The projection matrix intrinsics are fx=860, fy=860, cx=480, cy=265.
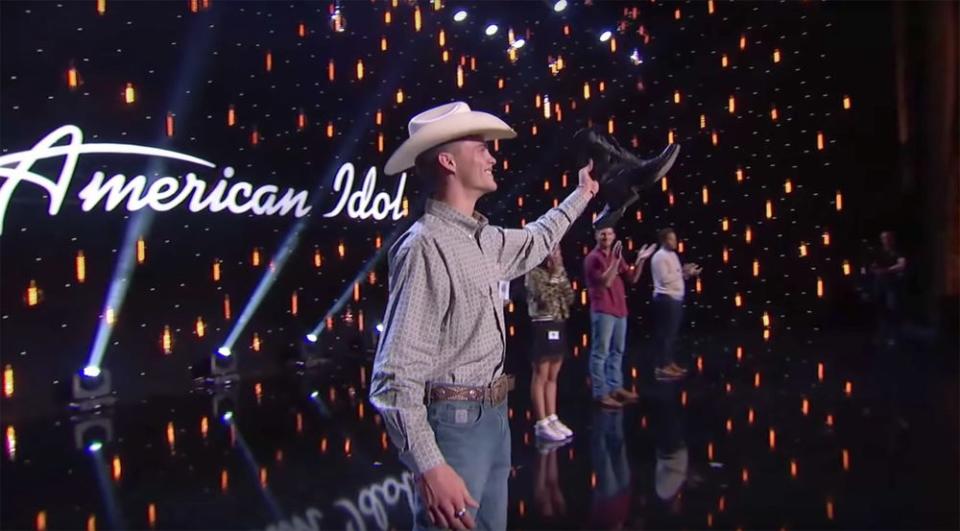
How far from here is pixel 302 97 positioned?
7715 mm

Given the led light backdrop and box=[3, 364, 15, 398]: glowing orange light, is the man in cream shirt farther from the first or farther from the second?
box=[3, 364, 15, 398]: glowing orange light

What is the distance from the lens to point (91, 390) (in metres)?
6.27

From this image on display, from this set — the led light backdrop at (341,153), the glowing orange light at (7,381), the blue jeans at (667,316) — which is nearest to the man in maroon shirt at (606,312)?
the blue jeans at (667,316)

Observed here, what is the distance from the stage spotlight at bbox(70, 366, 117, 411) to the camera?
6.16 m

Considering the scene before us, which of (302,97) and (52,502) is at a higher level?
(302,97)

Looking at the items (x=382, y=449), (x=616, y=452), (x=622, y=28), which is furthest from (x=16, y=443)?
(x=622, y=28)

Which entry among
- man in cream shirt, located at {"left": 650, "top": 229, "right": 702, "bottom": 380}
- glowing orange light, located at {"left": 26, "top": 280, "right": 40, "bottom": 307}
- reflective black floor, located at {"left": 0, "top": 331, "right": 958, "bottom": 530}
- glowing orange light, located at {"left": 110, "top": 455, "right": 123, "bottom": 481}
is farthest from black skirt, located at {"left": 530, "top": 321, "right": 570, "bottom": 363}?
glowing orange light, located at {"left": 26, "top": 280, "right": 40, "bottom": 307}

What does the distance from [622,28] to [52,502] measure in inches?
256

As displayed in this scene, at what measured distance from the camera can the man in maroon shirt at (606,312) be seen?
5.54 metres

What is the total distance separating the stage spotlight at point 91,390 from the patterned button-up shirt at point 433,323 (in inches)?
204

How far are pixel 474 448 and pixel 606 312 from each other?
13.1 ft

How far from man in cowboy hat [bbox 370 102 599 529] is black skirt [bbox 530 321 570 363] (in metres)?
2.98

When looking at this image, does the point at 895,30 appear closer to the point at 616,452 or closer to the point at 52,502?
the point at 616,452

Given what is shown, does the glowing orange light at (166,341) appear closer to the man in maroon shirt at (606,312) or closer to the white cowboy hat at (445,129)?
the man in maroon shirt at (606,312)
